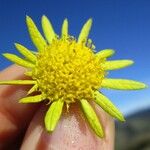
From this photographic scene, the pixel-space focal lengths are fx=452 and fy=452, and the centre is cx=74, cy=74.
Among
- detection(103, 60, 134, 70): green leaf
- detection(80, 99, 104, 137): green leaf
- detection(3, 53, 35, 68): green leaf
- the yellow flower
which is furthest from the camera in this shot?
detection(103, 60, 134, 70): green leaf

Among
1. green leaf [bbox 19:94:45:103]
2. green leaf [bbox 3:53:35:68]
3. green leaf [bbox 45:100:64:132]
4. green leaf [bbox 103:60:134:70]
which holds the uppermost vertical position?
green leaf [bbox 3:53:35:68]

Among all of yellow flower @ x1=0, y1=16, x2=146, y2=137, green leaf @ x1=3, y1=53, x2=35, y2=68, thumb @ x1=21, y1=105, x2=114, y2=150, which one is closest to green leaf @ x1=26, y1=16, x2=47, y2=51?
yellow flower @ x1=0, y1=16, x2=146, y2=137

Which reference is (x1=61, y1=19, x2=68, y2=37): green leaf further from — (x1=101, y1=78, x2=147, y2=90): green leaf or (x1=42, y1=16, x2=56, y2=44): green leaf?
(x1=101, y1=78, x2=147, y2=90): green leaf

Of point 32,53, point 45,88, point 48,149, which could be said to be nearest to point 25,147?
point 48,149

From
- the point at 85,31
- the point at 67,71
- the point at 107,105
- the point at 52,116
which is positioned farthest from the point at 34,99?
the point at 85,31

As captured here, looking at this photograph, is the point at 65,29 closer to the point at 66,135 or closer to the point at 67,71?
the point at 67,71
